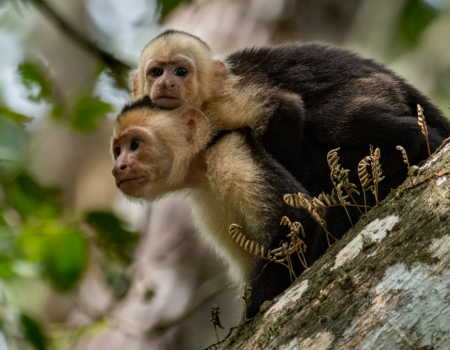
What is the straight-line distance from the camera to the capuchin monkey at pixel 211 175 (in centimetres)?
283

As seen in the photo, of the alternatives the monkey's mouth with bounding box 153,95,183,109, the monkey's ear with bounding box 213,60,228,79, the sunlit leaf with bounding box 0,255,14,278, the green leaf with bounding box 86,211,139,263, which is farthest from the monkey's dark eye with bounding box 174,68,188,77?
the sunlit leaf with bounding box 0,255,14,278

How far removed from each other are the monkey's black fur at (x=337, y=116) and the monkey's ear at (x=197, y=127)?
15.1 inches

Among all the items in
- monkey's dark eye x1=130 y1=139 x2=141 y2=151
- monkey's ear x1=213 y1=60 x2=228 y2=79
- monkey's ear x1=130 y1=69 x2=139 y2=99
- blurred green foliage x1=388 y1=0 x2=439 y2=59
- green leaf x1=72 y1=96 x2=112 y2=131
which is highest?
blurred green foliage x1=388 y1=0 x2=439 y2=59

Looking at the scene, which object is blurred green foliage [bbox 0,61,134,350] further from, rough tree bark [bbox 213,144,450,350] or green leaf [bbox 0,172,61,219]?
rough tree bark [bbox 213,144,450,350]

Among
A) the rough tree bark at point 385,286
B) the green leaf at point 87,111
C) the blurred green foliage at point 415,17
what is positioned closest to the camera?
the rough tree bark at point 385,286

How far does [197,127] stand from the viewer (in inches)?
132

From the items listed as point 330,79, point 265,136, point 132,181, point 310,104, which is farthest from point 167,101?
point 330,79

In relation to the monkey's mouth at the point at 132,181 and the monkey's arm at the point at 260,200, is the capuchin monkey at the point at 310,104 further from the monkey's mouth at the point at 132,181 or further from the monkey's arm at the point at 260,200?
the monkey's mouth at the point at 132,181

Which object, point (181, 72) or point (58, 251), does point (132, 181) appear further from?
point (181, 72)

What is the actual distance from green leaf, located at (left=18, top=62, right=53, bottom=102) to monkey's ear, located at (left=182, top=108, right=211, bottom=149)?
4.16ft

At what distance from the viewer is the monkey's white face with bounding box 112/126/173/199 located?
3256 mm

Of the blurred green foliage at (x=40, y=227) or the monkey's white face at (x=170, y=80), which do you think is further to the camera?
the monkey's white face at (x=170, y=80)

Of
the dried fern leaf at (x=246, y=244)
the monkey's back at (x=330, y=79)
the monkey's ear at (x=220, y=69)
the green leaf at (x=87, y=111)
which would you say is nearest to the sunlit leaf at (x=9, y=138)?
the green leaf at (x=87, y=111)

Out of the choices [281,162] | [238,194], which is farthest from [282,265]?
[281,162]
